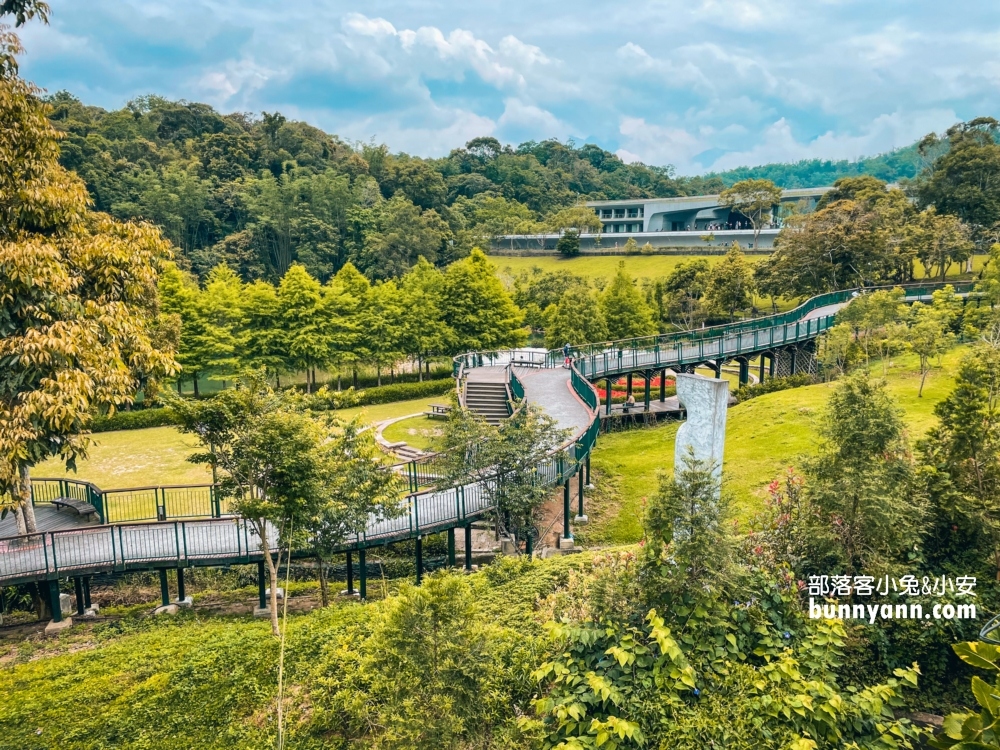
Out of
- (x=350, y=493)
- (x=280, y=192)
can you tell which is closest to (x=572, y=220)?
(x=280, y=192)

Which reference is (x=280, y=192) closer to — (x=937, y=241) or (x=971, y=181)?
(x=937, y=241)

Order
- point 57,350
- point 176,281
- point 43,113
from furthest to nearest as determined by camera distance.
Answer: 1. point 176,281
2. point 43,113
3. point 57,350

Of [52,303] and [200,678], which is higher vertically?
[52,303]

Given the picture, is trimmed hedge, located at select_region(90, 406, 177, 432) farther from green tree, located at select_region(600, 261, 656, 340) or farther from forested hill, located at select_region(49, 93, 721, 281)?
forested hill, located at select_region(49, 93, 721, 281)

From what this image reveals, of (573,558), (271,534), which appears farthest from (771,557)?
(271,534)

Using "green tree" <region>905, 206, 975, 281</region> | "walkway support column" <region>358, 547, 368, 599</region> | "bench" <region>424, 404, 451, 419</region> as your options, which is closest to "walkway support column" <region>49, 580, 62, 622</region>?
"walkway support column" <region>358, 547, 368, 599</region>

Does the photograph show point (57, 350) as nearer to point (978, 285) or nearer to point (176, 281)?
point (176, 281)

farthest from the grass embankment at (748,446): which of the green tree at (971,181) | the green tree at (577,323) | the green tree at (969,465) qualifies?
the green tree at (971,181)

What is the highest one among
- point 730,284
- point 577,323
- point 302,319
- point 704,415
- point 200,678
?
point 730,284
